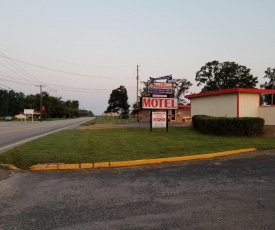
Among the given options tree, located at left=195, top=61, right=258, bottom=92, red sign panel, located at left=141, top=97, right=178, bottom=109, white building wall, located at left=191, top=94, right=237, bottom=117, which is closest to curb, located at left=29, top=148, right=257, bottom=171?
red sign panel, located at left=141, top=97, right=178, bottom=109

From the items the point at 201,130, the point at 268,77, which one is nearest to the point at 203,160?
the point at 201,130

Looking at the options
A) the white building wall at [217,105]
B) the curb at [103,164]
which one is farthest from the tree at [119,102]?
the curb at [103,164]

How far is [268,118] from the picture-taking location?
2000 cm

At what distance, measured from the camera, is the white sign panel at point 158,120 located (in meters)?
20.5

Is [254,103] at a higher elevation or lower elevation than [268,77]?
lower

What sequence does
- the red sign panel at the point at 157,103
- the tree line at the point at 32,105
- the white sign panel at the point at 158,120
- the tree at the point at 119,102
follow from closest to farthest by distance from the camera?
the red sign panel at the point at 157,103 → the white sign panel at the point at 158,120 → the tree at the point at 119,102 → the tree line at the point at 32,105

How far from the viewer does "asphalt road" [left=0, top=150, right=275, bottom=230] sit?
418 cm

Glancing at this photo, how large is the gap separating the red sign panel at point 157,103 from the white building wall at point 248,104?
15.3 feet

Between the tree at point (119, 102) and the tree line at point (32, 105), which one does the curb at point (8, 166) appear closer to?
the tree at point (119, 102)

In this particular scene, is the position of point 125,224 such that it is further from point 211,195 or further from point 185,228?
point 211,195

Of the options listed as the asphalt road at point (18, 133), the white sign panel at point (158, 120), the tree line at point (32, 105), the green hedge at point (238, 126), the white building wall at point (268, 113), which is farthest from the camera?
the tree line at point (32, 105)

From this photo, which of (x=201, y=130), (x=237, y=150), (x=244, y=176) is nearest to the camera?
(x=244, y=176)

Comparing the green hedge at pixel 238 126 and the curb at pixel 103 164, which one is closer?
the curb at pixel 103 164

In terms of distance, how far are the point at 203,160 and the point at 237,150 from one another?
2279mm
